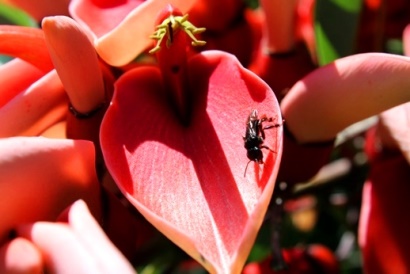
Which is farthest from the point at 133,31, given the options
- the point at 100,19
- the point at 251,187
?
the point at 251,187

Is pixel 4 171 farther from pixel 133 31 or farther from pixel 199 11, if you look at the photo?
pixel 199 11

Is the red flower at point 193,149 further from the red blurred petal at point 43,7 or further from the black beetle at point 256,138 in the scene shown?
the red blurred petal at point 43,7

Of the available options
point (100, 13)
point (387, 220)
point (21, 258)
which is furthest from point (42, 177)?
point (387, 220)

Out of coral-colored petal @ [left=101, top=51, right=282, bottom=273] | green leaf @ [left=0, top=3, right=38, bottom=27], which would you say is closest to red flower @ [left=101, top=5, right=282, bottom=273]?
coral-colored petal @ [left=101, top=51, right=282, bottom=273]

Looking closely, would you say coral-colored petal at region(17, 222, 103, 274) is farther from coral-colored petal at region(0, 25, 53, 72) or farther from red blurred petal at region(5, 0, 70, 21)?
red blurred petal at region(5, 0, 70, 21)

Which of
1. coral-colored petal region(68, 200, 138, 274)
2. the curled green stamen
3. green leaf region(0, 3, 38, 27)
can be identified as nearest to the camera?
coral-colored petal region(68, 200, 138, 274)

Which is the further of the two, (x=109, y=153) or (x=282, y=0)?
(x=282, y=0)

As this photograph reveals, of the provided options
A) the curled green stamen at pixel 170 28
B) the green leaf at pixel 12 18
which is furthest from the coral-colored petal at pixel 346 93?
the green leaf at pixel 12 18
